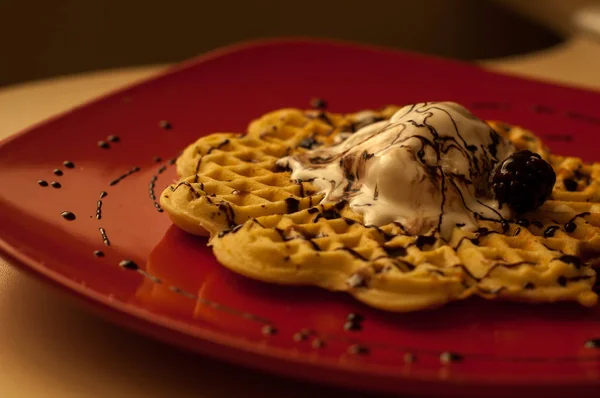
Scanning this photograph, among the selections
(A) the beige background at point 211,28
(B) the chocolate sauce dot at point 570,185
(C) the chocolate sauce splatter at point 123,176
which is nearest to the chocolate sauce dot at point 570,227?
(B) the chocolate sauce dot at point 570,185

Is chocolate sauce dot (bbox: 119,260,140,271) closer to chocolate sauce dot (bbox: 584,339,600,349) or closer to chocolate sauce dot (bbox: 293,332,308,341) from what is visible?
chocolate sauce dot (bbox: 293,332,308,341)

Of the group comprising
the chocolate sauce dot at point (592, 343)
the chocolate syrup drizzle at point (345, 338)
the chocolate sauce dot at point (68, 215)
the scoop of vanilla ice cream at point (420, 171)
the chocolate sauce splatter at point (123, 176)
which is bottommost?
Result: the chocolate sauce splatter at point (123, 176)

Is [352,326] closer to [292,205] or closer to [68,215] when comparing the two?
[292,205]

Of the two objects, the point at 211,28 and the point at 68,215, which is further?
the point at 211,28

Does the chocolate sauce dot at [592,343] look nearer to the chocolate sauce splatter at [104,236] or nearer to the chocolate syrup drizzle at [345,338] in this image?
the chocolate syrup drizzle at [345,338]

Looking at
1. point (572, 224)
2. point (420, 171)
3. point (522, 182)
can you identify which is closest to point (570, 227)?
point (572, 224)

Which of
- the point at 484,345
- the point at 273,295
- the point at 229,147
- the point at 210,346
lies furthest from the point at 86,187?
the point at 484,345

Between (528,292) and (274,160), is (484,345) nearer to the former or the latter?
(528,292)
